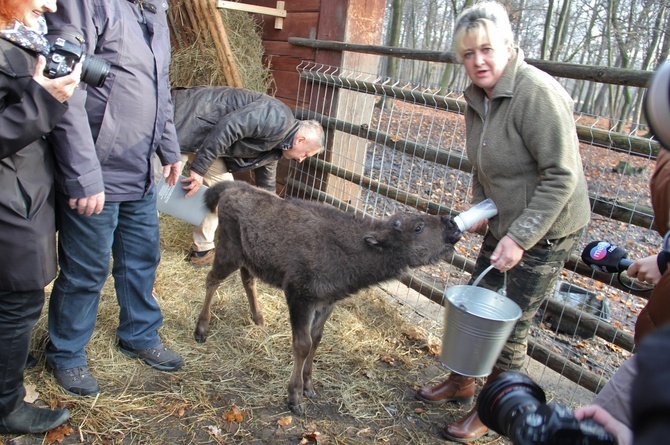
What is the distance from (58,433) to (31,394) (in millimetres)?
440

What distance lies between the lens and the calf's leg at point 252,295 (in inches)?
193

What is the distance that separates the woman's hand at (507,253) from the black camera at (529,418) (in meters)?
1.32

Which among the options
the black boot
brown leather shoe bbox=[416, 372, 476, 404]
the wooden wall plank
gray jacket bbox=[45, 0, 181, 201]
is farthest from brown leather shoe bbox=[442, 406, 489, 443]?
the wooden wall plank

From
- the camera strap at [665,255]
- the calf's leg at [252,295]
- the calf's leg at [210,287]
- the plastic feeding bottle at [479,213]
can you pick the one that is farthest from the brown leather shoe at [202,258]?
the camera strap at [665,255]

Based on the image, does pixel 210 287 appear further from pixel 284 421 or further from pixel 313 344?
pixel 284 421

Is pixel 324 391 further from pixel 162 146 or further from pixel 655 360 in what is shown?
pixel 655 360

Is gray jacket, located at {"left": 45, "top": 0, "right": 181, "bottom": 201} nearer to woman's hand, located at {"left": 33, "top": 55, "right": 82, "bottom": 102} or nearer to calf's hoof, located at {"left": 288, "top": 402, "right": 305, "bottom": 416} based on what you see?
woman's hand, located at {"left": 33, "top": 55, "right": 82, "bottom": 102}

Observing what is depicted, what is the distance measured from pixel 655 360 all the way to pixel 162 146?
3.72m

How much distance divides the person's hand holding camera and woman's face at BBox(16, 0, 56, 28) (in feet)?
9.33

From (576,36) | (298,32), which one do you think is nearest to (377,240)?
(298,32)

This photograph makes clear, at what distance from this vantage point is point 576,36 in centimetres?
4456

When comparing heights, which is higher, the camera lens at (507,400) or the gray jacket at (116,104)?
the gray jacket at (116,104)

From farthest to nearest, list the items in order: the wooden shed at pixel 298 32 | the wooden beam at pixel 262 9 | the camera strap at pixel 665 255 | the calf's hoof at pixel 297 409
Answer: the wooden beam at pixel 262 9, the wooden shed at pixel 298 32, the calf's hoof at pixel 297 409, the camera strap at pixel 665 255

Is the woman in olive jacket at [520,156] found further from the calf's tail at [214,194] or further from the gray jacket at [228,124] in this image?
the gray jacket at [228,124]
